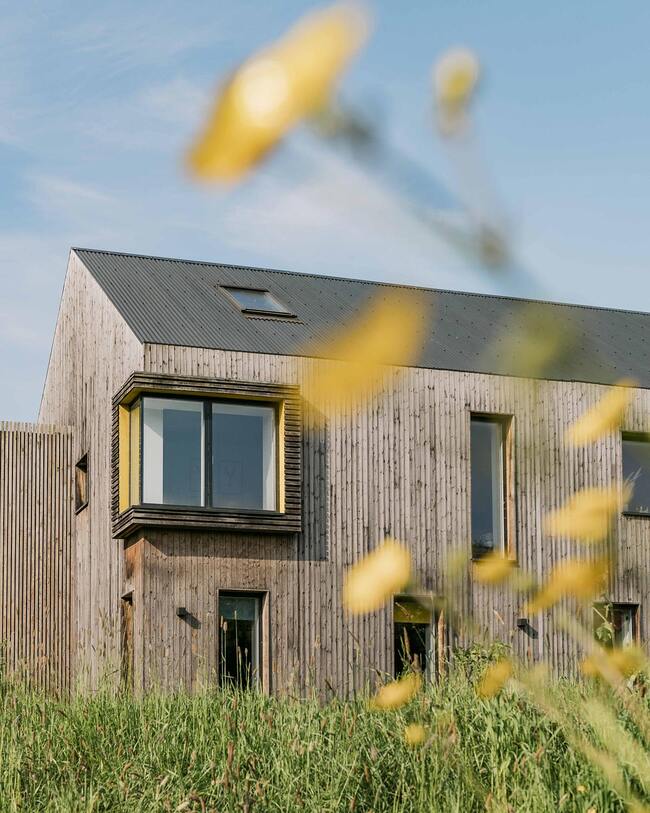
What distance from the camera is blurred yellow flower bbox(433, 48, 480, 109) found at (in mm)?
956

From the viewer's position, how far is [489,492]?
16391mm

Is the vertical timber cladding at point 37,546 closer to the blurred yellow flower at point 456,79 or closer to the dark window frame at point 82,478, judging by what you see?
the dark window frame at point 82,478

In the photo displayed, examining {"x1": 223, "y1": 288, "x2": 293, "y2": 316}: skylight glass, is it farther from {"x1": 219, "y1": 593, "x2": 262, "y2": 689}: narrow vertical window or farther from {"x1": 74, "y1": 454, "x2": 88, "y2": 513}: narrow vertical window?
{"x1": 219, "y1": 593, "x2": 262, "y2": 689}: narrow vertical window

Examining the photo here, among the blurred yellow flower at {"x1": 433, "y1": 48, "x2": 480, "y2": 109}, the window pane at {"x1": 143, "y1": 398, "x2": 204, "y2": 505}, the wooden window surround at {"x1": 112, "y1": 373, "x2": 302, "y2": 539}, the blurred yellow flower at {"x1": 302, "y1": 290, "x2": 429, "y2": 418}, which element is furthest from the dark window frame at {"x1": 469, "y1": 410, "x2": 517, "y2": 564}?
the blurred yellow flower at {"x1": 433, "y1": 48, "x2": 480, "y2": 109}

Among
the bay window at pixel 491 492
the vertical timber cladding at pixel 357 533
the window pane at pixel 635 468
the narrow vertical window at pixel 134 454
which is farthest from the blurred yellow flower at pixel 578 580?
the window pane at pixel 635 468

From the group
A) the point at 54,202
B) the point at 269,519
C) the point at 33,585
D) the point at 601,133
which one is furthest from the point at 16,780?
the point at 33,585

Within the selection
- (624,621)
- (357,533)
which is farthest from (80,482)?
(624,621)

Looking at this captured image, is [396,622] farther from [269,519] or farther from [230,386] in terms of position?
[230,386]

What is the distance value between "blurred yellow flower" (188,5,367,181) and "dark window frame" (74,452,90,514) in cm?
1727

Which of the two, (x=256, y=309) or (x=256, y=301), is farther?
(x=256, y=301)

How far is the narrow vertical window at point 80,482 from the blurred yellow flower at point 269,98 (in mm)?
17553

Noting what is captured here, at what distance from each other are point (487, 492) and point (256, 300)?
463 cm

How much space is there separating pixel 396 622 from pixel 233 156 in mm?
15260

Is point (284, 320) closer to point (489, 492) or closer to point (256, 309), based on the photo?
point (256, 309)
